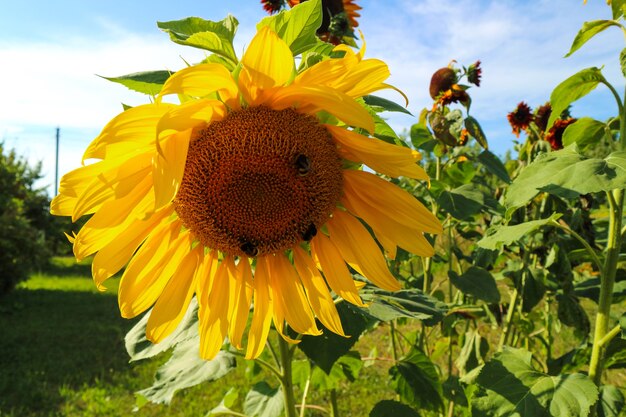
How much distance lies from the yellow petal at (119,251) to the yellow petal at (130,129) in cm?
18

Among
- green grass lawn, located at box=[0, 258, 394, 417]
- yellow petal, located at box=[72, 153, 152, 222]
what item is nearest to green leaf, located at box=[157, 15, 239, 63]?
yellow petal, located at box=[72, 153, 152, 222]

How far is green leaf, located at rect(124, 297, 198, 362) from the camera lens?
3.94ft

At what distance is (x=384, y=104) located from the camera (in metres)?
1.02

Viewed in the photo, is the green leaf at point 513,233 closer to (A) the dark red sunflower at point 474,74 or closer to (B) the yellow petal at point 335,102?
(B) the yellow petal at point 335,102

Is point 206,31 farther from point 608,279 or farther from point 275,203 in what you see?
point 608,279

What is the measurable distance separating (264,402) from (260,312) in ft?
3.06

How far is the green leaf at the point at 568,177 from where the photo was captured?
1162 millimetres

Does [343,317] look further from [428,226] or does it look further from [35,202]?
[35,202]

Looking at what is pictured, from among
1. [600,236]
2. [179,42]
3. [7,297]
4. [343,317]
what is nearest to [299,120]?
[179,42]

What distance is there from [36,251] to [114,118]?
376 inches

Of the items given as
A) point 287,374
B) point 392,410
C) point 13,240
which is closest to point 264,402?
point 392,410

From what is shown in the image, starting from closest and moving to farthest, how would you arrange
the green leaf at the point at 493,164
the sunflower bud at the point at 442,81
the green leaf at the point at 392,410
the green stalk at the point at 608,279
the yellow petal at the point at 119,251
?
1. the yellow petal at the point at 119,251
2. the green stalk at the point at 608,279
3. the green leaf at the point at 392,410
4. the green leaf at the point at 493,164
5. the sunflower bud at the point at 442,81

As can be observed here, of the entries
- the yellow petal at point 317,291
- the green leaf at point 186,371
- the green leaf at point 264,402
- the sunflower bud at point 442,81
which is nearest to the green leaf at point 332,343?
the yellow petal at point 317,291

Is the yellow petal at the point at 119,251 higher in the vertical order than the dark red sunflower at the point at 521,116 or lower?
lower
